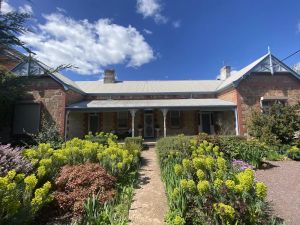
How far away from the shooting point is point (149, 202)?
199 inches

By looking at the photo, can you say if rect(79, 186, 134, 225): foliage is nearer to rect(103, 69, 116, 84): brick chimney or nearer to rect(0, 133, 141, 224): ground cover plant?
rect(0, 133, 141, 224): ground cover plant

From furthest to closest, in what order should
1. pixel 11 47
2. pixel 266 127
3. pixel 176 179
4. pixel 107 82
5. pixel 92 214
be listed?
pixel 107 82 < pixel 266 127 < pixel 11 47 < pixel 176 179 < pixel 92 214

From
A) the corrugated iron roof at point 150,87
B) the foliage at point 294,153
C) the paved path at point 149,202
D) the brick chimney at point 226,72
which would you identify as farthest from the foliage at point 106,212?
the brick chimney at point 226,72

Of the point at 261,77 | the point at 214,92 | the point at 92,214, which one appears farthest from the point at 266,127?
the point at 92,214

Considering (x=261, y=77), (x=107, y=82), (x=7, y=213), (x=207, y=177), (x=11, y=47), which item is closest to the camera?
(x=7, y=213)

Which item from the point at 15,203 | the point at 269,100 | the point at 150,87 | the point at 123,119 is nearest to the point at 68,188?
the point at 15,203


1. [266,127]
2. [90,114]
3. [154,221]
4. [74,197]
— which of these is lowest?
[154,221]

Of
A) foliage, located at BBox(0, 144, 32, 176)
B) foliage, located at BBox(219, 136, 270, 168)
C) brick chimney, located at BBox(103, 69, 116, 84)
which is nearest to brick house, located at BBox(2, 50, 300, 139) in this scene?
brick chimney, located at BBox(103, 69, 116, 84)

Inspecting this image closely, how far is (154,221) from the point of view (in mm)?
4195

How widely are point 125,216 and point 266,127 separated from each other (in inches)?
400

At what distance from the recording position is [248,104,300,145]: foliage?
445 inches

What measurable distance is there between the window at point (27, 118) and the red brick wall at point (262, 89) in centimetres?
1562

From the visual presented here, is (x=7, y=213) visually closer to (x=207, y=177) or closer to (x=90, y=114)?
(x=207, y=177)

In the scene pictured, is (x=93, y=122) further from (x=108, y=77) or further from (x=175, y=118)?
(x=175, y=118)
